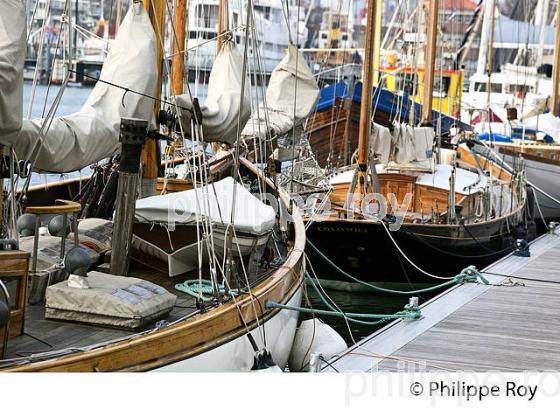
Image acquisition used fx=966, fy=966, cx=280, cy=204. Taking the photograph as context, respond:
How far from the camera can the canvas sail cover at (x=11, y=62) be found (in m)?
5.94

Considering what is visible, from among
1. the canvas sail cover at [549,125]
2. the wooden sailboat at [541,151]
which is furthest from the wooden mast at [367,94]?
the canvas sail cover at [549,125]

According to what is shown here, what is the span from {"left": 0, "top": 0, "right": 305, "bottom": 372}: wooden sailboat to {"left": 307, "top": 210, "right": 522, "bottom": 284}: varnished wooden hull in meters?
5.98

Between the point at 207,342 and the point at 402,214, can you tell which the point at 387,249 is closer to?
the point at 402,214

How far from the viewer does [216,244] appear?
7941 millimetres

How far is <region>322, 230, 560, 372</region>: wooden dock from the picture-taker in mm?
8406

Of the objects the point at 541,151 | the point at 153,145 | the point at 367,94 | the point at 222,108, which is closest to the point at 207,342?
the point at 153,145

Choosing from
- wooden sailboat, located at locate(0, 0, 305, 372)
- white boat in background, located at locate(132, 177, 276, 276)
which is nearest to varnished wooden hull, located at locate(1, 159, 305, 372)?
wooden sailboat, located at locate(0, 0, 305, 372)

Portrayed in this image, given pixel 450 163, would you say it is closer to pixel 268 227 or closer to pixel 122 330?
pixel 268 227

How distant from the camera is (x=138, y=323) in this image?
20.9 feet
